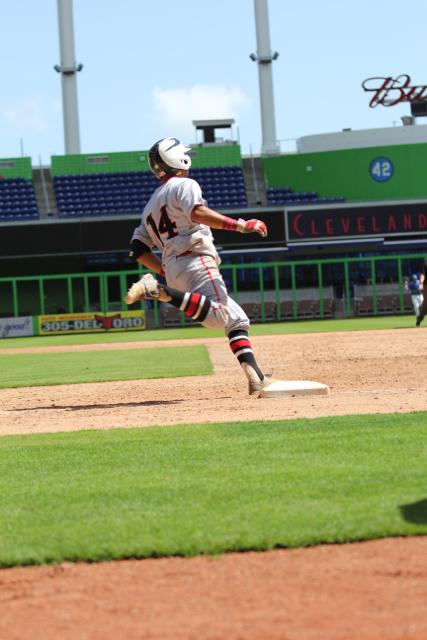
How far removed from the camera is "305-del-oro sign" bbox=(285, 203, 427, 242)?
50.2m

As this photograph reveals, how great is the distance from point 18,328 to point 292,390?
119ft

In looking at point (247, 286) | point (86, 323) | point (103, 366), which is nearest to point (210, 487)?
point (103, 366)

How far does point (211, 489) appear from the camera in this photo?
17.6ft

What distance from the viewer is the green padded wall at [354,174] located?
5634 cm

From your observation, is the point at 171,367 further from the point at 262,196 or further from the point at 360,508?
the point at 262,196

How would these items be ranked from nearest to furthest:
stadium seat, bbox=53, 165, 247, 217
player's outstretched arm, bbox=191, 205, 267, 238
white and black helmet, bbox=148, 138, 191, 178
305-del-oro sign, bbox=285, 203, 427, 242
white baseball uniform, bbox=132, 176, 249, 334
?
1. player's outstretched arm, bbox=191, 205, 267, 238
2. white baseball uniform, bbox=132, 176, 249, 334
3. white and black helmet, bbox=148, 138, 191, 178
4. 305-del-oro sign, bbox=285, 203, 427, 242
5. stadium seat, bbox=53, 165, 247, 217

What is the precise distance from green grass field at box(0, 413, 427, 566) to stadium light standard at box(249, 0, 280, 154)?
49.3m

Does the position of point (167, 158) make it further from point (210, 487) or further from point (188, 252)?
point (210, 487)

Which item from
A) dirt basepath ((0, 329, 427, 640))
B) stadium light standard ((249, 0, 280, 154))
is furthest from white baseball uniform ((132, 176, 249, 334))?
stadium light standard ((249, 0, 280, 154))

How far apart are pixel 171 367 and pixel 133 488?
459 inches

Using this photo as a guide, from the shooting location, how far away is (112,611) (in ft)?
11.8

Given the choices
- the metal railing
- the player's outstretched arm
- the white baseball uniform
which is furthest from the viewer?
the metal railing

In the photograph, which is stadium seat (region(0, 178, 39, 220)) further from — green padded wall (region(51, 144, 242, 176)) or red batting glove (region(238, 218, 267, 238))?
red batting glove (region(238, 218, 267, 238))

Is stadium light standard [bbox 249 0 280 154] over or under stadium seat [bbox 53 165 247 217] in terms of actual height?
over
